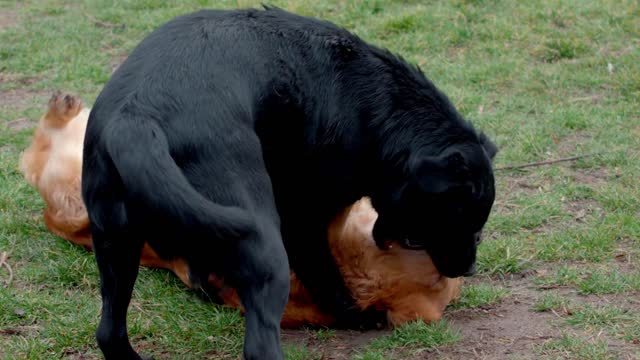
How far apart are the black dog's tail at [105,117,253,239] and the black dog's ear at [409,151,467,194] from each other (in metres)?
0.99

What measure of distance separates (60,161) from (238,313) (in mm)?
1508

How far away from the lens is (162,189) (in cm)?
347

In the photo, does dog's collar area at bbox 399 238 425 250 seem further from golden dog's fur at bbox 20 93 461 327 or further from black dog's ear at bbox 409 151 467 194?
black dog's ear at bbox 409 151 467 194

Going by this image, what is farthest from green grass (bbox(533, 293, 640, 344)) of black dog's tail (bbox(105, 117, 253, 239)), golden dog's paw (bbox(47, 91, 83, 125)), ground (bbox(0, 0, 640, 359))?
golden dog's paw (bbox(47, 91, 83, 125))

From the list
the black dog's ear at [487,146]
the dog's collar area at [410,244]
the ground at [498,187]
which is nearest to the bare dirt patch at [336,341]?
the ground at [498,187]

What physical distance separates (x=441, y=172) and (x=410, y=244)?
0.53 metres

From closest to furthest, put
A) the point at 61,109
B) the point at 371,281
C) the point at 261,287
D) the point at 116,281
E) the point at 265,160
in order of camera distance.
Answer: the point at 261,287 < the point at 116,281 < the point at 265,160 < the point at 371,281 < the point at 61,109

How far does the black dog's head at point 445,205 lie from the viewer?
425 centimetres

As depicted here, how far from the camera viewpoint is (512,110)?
291 inches

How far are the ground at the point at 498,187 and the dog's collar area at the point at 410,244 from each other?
40 cm

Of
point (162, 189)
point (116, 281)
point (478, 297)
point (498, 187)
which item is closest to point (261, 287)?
point (162, 189)

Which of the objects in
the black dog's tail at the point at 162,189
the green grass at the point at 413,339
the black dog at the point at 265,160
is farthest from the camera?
the green grass at the point at 413,339

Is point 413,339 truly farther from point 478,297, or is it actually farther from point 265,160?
point 265,160

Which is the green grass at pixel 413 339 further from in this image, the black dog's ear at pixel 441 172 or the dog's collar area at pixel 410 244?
the black dog's ear at pixel 441 172
